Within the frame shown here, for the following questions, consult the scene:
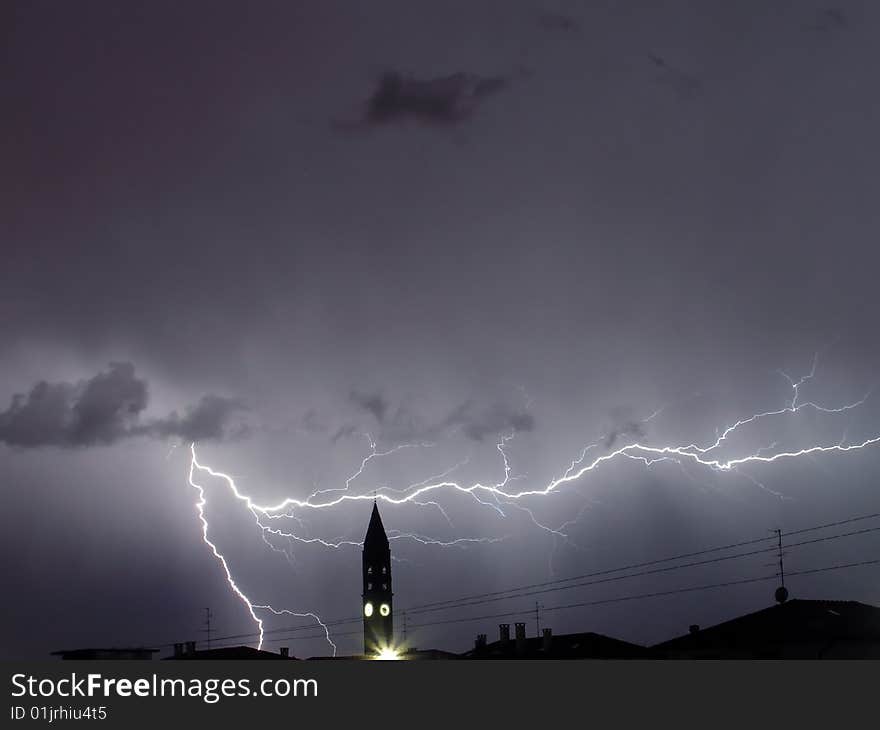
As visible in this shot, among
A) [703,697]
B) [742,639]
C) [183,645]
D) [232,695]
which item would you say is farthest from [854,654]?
[183,645]

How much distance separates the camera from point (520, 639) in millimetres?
61250

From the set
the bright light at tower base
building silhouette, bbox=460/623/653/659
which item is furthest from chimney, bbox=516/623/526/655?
the bright light at tower base

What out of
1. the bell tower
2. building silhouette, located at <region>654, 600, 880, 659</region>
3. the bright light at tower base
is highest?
the bell tower

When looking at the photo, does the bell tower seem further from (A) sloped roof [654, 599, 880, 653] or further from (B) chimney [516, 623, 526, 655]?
(A) sloped roof [654, 599, 880, 653]

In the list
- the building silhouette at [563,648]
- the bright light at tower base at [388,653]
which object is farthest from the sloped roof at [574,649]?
the bright light at tower base at [388,653]

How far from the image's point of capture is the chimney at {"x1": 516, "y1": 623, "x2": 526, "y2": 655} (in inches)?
2331

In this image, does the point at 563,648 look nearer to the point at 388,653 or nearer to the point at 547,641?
the point at 547,641

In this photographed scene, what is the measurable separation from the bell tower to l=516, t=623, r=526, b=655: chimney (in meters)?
13.9

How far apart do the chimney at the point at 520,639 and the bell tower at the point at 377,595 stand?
13915 mm

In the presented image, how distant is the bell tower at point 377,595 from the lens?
7462 centimetres

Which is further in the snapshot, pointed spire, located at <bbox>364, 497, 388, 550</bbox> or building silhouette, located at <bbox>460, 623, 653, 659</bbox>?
pointed spire, located at <bbox>364, 497, 388, 550</bbox>

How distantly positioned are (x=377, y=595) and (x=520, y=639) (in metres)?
16.3

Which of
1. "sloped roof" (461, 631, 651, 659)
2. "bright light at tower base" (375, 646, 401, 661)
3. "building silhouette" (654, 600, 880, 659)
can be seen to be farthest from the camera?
"bright light at tower base" (375, 646, 401, 661)

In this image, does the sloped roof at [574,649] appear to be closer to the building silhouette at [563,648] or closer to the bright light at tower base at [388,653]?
the building silhouette at [563,648]
